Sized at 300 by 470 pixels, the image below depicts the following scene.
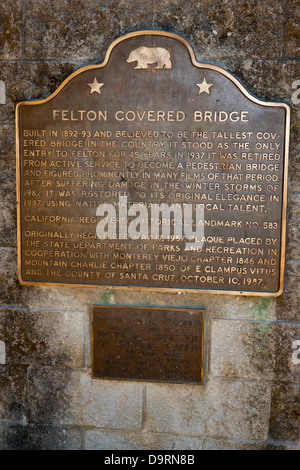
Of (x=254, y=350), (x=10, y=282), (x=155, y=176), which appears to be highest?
(x=155, y=176)

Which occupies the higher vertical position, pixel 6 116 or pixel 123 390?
pixel 6 116

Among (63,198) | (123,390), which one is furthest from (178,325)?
(63,198)

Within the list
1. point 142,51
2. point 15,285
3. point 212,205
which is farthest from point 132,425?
point 142,51

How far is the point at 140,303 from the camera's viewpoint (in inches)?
116

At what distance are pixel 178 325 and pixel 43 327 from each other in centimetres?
105

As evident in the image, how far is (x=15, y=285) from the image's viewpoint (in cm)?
304

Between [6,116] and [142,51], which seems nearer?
[142,51]

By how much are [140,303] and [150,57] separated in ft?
5.75

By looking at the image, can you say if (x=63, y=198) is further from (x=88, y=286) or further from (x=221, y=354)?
(x=221, y=354)

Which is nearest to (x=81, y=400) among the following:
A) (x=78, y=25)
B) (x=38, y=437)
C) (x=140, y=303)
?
(x=38, y=437)

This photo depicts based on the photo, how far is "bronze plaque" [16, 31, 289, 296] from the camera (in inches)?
105

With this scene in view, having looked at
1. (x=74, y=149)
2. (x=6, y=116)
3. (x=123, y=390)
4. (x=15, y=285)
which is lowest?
(x=123, y=390)

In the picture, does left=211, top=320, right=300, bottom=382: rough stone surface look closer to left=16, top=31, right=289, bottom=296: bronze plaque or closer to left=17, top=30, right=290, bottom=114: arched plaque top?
left=16, top=31, right=289, bottom=296: bronze plaque

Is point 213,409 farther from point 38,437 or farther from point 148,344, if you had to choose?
point 38,437
